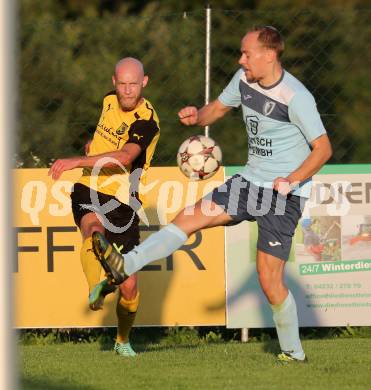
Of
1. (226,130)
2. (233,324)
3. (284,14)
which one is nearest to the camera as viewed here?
(233,324)

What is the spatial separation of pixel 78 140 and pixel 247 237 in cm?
200

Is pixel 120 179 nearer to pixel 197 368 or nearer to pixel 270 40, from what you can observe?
pixel 197 368

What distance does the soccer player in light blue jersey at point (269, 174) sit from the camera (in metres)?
6.87

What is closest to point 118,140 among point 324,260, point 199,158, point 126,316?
point 199,158

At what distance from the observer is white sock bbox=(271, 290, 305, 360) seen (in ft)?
23.9

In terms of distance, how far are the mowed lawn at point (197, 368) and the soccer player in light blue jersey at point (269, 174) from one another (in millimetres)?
465

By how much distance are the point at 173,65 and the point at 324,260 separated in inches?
95.0

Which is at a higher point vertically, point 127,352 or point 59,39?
point 59,39

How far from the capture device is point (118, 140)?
8.16m

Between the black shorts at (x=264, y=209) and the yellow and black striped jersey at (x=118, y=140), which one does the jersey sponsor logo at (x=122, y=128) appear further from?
the black shorts at (x=264, y=209)

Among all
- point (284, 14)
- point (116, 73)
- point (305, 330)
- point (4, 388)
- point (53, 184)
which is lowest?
point (305, 330)

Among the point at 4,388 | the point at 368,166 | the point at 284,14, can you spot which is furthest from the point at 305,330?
the point at 4,388

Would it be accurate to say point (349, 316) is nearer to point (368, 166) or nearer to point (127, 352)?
point (368, 166)

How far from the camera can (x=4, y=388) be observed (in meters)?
2.86
